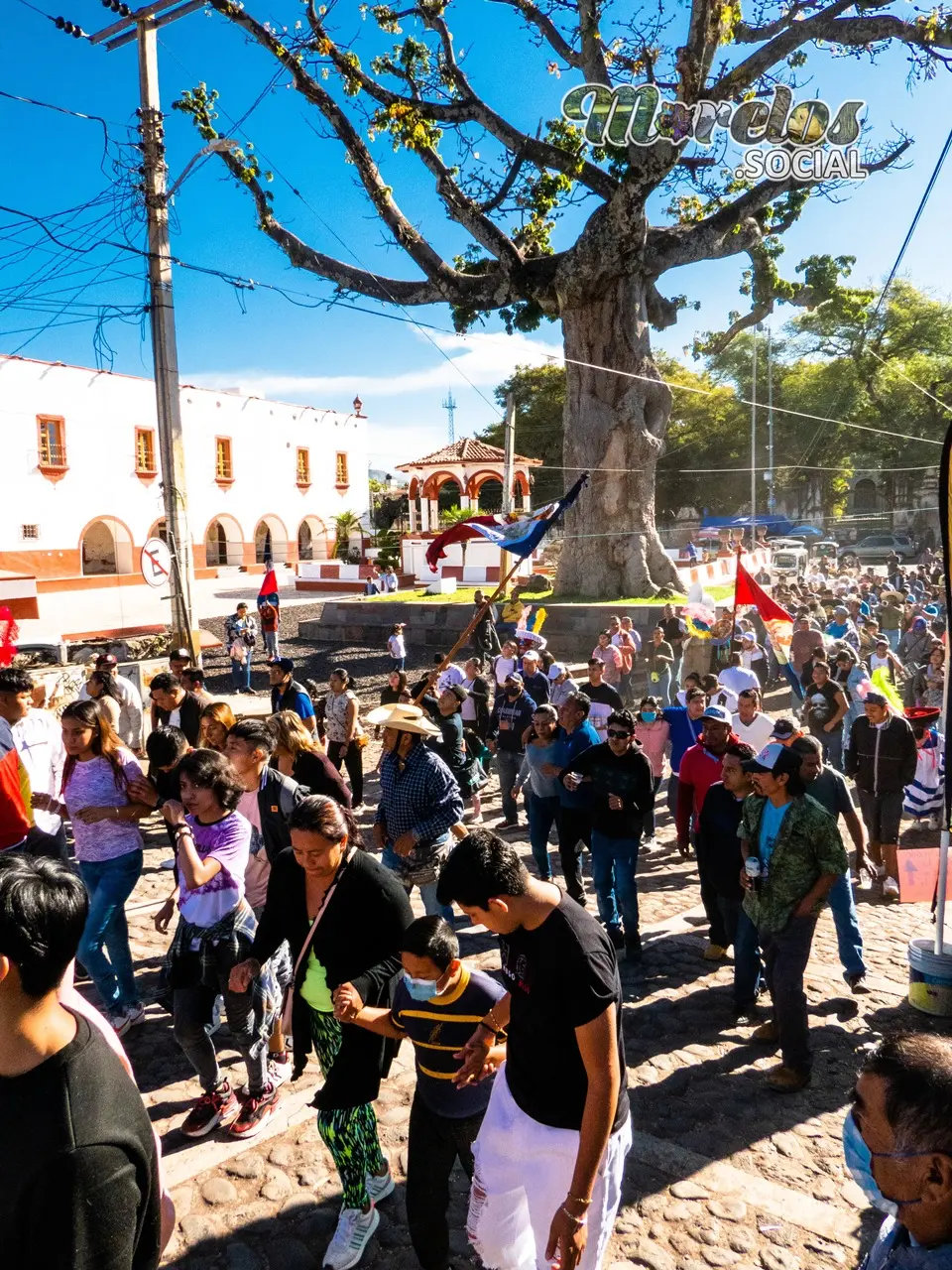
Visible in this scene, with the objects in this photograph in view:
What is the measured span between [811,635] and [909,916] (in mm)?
5240

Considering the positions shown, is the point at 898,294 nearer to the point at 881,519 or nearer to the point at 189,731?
the point at 881,519

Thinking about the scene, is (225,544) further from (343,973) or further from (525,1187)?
(525,1187)

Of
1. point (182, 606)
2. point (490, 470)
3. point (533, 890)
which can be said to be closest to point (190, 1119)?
point (533, 890)

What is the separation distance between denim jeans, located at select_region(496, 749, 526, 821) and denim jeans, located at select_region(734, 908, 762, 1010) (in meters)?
4.03

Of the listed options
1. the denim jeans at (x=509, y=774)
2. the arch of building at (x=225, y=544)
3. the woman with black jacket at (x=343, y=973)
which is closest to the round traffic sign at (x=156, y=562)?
the denim jeans at (x=509, y=774)

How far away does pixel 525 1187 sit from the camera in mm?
2439

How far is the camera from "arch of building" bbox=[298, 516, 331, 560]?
44000 mm

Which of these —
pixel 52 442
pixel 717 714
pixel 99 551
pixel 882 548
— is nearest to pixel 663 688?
pixel 717 714

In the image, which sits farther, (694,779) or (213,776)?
(694,779)

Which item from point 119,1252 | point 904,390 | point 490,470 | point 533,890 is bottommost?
point 119,1252

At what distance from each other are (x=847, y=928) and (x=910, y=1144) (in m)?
3.74

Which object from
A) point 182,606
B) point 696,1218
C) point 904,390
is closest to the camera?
point 696,1218

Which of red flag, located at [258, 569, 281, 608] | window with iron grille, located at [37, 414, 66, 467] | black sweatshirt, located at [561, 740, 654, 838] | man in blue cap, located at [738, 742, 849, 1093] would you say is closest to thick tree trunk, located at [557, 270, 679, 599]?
red flag, located at [258, 569, 281, 608]

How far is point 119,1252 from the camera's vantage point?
1.54 meters
